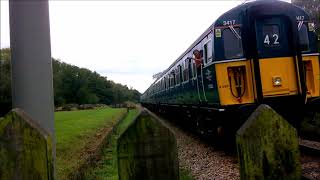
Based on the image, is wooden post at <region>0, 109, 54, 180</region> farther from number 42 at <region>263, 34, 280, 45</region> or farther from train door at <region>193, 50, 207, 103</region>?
train door at <region>193, 50, 207, 103</region>

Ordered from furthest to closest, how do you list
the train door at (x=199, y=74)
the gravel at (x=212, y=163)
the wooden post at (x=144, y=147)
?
the train door at (x=199, y=74)
the gravel at (x=212, y=163)
the wooden post at (x=144, y=147)

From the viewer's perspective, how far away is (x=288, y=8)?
11.6m

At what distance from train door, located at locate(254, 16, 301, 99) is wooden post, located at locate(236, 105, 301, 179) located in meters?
8.71

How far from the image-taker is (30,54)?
6055 millimetres

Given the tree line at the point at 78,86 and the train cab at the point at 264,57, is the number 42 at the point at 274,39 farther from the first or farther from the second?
the tree line at the point at 78,86

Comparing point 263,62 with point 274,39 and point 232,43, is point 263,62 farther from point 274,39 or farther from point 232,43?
point 232,43

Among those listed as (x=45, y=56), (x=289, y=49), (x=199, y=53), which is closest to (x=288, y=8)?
(x=289, y=49)

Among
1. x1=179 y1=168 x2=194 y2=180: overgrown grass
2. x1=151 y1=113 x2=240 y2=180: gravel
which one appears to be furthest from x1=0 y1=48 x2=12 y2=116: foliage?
x1=179 y1=168 x2=194 y2=180: overgrown grass

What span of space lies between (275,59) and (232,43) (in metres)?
1.07

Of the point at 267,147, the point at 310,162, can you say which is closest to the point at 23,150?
the point at 267,147

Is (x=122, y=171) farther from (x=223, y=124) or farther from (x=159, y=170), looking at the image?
(x=223, y=124)

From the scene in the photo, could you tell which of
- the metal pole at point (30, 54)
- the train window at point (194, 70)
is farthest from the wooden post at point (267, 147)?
the train window at point (194, 70)

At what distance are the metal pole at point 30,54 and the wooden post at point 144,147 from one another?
3620mm

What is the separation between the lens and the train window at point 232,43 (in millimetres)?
11625
